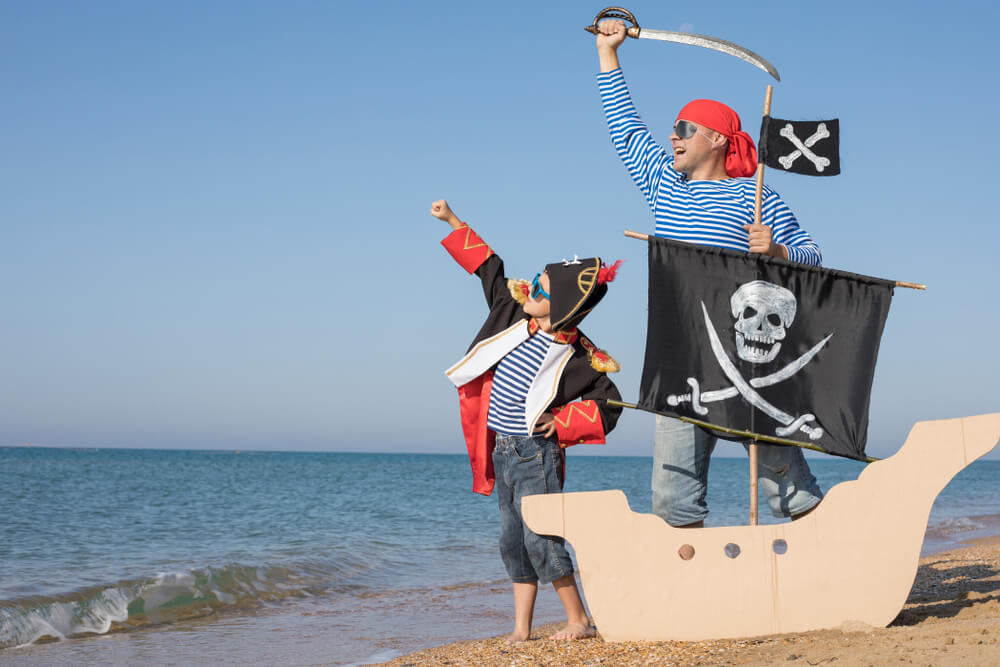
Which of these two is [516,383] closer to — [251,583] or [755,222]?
[755,222]

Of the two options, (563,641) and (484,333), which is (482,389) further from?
(563,641)

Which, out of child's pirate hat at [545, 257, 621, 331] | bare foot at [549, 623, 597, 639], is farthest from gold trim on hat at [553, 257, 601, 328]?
bare foot at [549, 623, 597, 639]

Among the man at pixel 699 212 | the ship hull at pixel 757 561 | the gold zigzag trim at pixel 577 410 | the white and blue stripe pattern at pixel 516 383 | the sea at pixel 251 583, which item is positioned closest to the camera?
the ship hull at pixel 757 561

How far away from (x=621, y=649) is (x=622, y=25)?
287 centimetres

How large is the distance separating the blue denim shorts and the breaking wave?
12.6ft

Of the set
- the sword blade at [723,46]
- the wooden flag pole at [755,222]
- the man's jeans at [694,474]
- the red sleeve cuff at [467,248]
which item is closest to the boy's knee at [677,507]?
the man's jeans at [694,474]

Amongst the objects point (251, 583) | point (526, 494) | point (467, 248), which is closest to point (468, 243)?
point (467, 248)

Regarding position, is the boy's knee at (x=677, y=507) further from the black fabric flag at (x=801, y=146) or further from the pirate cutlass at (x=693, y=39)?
the pirate cutlass at (x=693, y=39)

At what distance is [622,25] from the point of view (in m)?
4.09

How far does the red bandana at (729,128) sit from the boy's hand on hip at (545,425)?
1453mm

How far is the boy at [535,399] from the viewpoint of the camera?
3881mm

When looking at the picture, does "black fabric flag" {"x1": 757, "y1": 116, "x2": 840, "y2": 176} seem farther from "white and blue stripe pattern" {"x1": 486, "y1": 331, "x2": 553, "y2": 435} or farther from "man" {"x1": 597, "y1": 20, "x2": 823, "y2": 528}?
"white and blue stripe pattern" {"x1": 486, "y1": 331, "x2": 553, "y2": 435}

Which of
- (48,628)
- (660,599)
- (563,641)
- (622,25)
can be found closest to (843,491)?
(660,599)

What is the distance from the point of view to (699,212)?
152 inches
